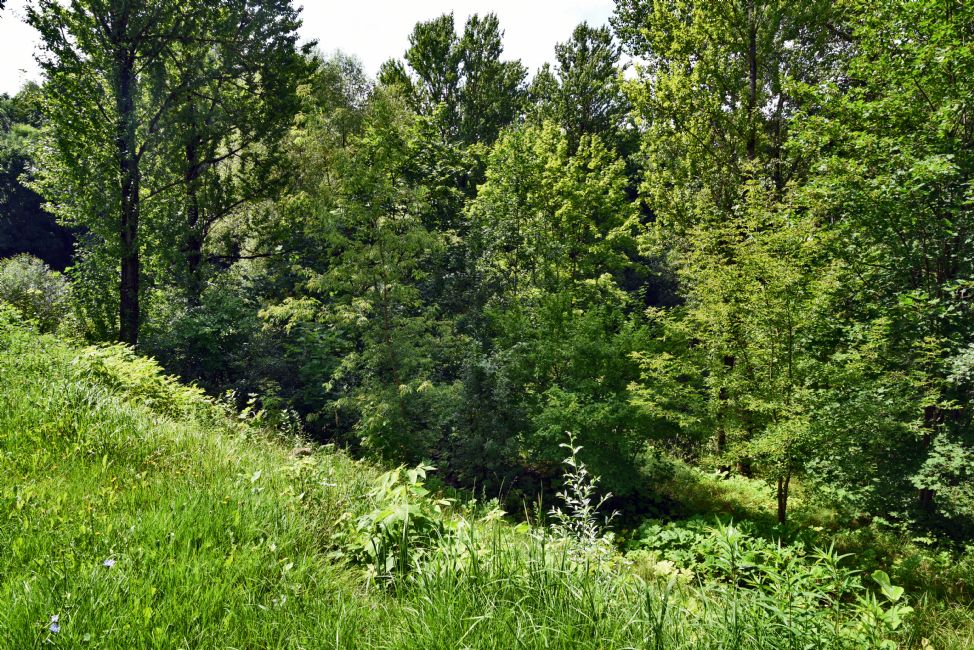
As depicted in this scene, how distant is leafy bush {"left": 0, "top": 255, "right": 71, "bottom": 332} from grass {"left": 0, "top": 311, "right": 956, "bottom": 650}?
14.7m

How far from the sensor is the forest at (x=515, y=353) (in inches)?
90.0

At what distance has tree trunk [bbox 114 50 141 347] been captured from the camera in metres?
11.9

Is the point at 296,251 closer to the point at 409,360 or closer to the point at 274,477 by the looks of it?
the point at 409,360

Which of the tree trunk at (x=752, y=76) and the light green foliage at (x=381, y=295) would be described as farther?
the tree trunk at (x=752, y=76)

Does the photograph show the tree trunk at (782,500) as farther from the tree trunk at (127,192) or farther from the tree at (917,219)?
the tree trunk at (127,192)

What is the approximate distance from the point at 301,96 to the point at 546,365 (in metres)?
12.9

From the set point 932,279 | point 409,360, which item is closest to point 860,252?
point 932,279

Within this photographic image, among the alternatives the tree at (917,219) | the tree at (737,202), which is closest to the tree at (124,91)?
the tree at (737,202)

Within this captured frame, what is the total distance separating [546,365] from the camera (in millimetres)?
11125

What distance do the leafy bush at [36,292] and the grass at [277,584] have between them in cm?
1466

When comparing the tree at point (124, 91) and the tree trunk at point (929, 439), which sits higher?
the tree at point (124, 91)

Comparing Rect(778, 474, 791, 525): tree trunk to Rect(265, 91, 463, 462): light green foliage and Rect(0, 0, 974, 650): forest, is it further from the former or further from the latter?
Rect(265, 91, 463, 462): light green foliage

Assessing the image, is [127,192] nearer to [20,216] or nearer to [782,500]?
[782,500]

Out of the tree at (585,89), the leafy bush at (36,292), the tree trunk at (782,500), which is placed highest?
the tree at (585,89)
